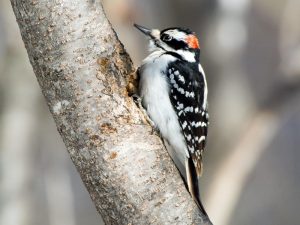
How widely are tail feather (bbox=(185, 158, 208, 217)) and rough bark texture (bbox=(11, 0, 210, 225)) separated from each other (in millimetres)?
96

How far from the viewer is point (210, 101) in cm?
755

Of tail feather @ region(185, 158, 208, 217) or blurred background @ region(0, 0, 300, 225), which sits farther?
blurred background @ region(0, 0, 300, 225)

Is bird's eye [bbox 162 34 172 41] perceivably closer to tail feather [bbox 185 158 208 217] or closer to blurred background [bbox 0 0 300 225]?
tail feather [bbox 185 158 208 217]

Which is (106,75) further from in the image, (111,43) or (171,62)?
(171,62)

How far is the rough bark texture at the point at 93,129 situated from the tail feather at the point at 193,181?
96 mm

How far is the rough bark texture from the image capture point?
3164 mm

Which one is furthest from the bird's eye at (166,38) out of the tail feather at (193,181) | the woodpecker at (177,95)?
the tail feather at (193,181)

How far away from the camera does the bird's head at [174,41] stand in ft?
15.2

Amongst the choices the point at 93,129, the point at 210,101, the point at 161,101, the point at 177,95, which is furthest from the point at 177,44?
the point at 210,101

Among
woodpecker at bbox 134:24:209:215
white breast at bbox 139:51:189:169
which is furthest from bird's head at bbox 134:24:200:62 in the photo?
white breast at bbox 139:51:189:169

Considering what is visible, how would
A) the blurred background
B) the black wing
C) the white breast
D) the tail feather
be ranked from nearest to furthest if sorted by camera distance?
1. the tail feather
2. the white breast
3. the black wing
4. the blurred background

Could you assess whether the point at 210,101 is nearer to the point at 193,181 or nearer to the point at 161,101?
the point at 161,101

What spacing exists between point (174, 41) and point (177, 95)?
382 millimetres

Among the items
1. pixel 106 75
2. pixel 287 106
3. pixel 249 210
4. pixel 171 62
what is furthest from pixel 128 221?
pixel 249 210
